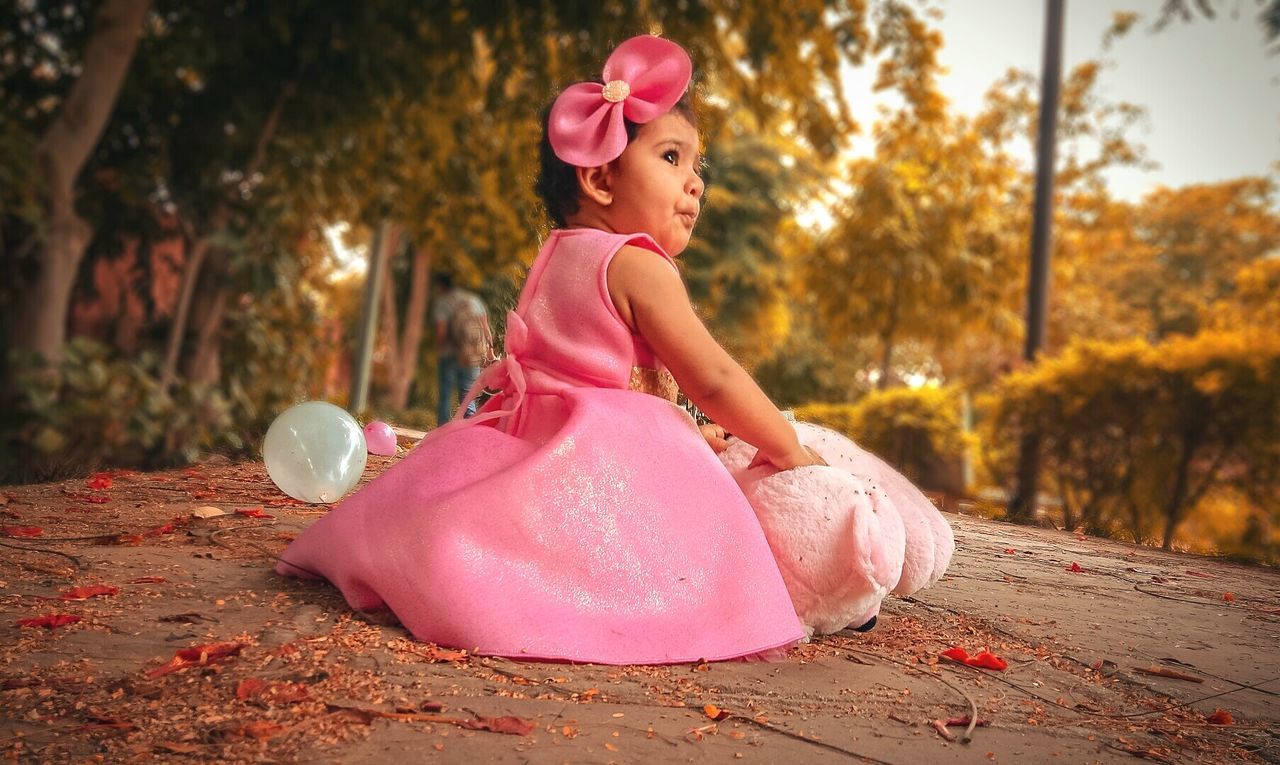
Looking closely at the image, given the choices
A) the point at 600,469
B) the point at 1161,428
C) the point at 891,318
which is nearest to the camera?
the point at 600,469

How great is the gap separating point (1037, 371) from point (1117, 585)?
4215mm

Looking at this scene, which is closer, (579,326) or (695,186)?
(579,326)

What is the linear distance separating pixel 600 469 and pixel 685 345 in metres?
0.36

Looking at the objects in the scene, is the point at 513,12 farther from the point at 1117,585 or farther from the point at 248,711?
the point at 248,711

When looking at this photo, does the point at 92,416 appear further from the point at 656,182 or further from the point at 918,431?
the point at 918,431

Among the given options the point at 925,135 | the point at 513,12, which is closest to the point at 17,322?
the point at 513,12

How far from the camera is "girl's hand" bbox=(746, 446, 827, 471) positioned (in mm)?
2504

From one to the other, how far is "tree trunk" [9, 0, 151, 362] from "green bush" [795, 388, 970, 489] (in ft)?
23.2

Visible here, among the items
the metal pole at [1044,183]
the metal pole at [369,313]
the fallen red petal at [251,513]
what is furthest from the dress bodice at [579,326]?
the metal pole at [369,313]

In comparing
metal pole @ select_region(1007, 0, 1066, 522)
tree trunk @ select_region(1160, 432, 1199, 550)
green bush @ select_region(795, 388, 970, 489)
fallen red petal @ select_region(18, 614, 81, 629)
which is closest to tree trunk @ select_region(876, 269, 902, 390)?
green bush @ select_region(795, 388, 970, 489)

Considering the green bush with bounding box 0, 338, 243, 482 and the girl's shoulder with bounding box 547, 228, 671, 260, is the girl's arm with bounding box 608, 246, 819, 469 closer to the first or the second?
the girl's shoulder with bounding box 547, 228, 671, 260

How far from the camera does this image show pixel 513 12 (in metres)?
8.95

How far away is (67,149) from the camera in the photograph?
738 centimetres

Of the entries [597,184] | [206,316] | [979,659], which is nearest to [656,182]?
[597,184]
